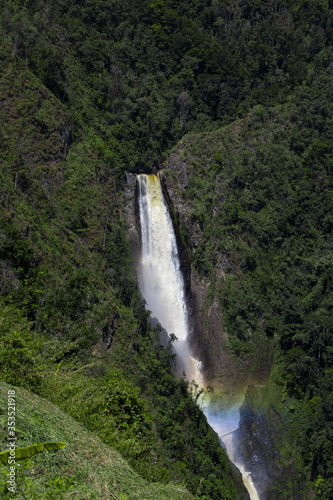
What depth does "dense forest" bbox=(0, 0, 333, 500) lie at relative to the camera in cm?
2681

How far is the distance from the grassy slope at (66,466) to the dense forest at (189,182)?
7455mm

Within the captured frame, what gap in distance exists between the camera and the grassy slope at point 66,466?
4434 millimetres

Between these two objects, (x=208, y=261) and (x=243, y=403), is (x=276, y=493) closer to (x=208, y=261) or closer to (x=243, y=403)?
(x=243, y=403)

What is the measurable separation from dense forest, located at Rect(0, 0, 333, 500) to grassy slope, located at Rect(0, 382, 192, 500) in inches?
293

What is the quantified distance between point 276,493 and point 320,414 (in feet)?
20.3

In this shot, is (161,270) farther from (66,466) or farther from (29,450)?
(29,450)

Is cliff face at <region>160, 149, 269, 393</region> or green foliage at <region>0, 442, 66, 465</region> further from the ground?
cliff face at <region>160, 149, 269, 393</region>

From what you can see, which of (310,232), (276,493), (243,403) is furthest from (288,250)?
(276,493)

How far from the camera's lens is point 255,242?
1622 inches

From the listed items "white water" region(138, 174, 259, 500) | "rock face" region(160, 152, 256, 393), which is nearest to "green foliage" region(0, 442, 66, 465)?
"white water" region(138, 174, 259, 500)

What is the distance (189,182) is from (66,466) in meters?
39.1

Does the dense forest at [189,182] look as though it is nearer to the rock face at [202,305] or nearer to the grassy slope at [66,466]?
the rock face at [202,305]

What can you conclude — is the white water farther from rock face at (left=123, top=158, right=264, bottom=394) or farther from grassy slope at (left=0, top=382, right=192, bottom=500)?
grassy slope at (left=0, top=382, right=192, bottom=500)

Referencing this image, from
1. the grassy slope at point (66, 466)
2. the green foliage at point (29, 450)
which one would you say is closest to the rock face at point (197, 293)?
the grassy slope at point (66, 466)
